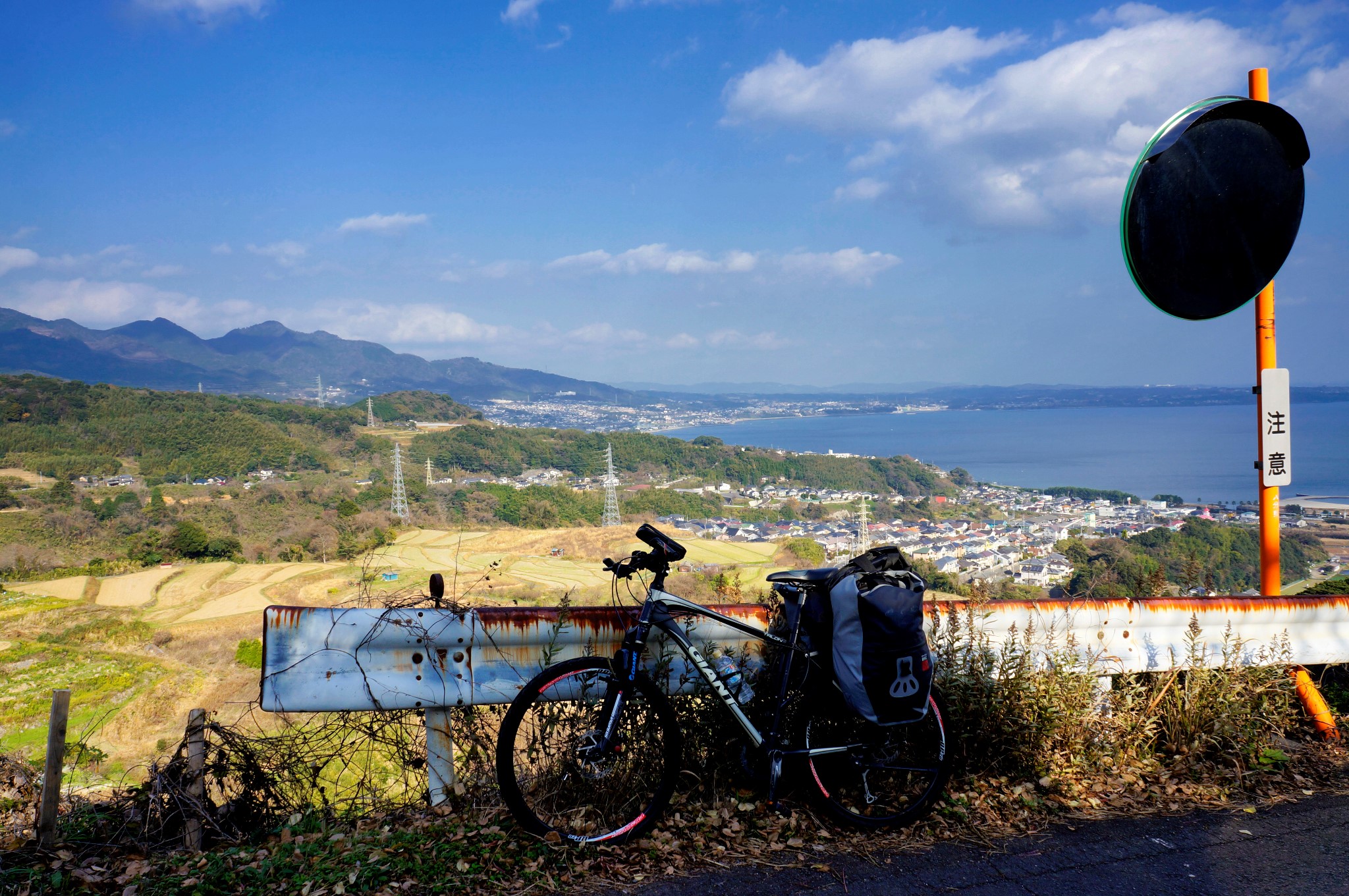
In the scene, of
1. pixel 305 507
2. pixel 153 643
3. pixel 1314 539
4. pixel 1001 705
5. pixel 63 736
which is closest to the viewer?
pixel 63 736

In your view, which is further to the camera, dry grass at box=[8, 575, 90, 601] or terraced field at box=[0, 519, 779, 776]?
dry grass at box=[8, 575, 90, 601]

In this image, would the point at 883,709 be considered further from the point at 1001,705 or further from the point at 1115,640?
the point at 1115,640

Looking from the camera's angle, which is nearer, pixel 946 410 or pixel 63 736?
pixel 63 736

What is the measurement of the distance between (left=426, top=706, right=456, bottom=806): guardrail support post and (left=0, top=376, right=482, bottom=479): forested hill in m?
59.7

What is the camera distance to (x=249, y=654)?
1248 cm

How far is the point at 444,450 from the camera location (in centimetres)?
5881

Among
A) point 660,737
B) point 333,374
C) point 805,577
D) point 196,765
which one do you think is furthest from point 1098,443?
point 333,374

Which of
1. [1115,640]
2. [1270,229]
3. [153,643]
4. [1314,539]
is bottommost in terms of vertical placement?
[153,643]

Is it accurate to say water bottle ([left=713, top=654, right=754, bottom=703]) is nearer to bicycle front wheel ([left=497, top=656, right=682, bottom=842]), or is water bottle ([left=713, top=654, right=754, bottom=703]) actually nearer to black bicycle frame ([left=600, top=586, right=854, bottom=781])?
black bicycle frame ([left=600, top=586, right=854, bottom=781])

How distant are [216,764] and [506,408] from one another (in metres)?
95.7

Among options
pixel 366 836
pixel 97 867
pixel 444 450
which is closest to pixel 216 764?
pixel 97 867

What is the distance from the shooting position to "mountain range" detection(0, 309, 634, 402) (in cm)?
11031

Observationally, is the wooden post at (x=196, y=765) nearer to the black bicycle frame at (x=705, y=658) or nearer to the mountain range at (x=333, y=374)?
the black bicycle frame at (x=705, y=658)

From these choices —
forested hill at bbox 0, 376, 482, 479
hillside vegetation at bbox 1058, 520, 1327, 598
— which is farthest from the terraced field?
forested hill at bbox 0, 376, 482, 479
